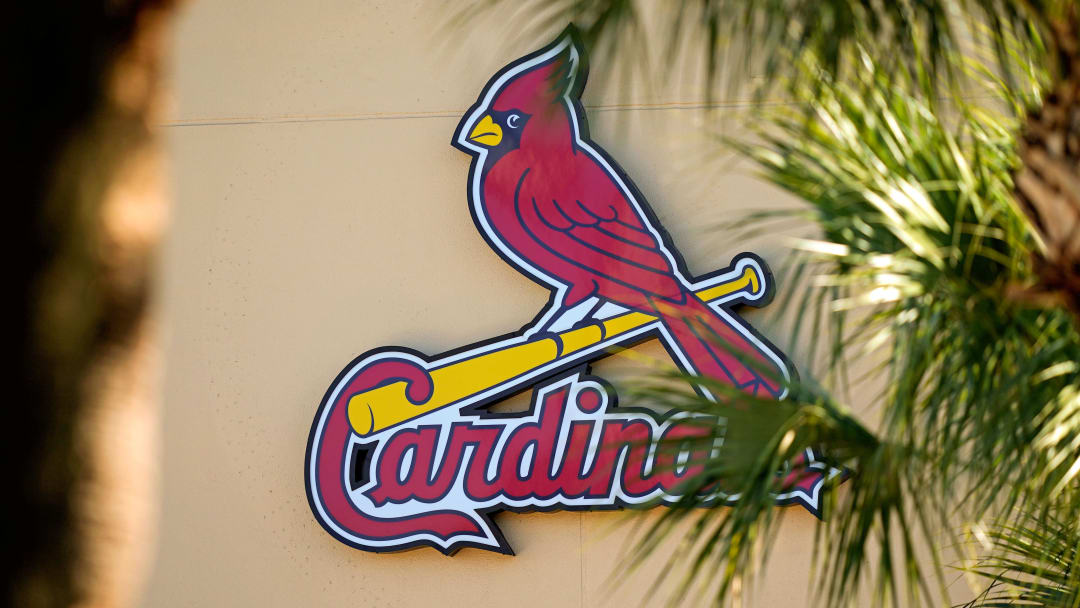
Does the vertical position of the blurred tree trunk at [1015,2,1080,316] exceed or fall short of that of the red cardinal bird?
it falls short

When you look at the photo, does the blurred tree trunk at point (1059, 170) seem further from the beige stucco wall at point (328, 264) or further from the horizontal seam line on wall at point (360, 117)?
the horizontal seam line on wall at point (360, 117)

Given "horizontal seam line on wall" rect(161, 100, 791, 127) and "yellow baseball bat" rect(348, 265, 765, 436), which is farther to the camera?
"horizontal seam line on wall" rect(161, 100, 791, 127)

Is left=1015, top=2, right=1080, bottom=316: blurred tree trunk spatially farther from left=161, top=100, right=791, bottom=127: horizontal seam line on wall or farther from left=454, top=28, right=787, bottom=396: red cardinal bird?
left=161, top=100, right=791, bottom=127: horizontal seam line on wall

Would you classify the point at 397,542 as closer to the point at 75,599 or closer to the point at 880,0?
the point at 880,0

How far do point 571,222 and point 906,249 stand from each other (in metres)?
3.28

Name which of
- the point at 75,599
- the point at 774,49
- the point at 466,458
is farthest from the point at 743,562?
the point at 466,458

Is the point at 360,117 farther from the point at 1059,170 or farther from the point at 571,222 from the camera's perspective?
the point at 1059,170

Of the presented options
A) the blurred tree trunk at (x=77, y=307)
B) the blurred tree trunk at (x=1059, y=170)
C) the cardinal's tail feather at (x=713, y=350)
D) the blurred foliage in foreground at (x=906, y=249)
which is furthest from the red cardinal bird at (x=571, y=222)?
the blurred tree trunk at (x=77, y=307)

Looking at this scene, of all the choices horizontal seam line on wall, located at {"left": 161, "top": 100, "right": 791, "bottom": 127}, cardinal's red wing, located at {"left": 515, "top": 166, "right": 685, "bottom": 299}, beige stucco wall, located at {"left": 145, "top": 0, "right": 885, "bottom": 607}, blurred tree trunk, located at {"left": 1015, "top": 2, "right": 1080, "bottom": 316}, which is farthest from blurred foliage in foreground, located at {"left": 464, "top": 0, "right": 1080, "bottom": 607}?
horizontal seam line on wall, located at {"left": 161, "top": 100, "right": 791, "bottom": 127}

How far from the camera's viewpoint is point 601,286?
5973mm

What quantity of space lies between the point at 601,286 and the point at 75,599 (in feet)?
15.4

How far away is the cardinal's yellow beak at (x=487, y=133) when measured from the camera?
614 cm

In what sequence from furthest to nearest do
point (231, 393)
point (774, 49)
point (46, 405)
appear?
point (231, 393), point (774, 49), point (46, 405)

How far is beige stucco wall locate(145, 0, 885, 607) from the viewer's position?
5984 mm
